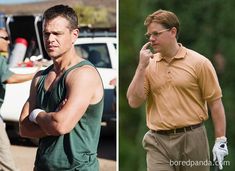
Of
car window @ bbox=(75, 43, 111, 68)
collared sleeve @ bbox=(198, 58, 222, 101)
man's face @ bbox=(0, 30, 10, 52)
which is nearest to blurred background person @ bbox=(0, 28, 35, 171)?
man's face @ bbox=(0, 30, 10, 52)

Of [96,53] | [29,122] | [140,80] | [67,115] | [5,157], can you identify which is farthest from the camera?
[96,53]

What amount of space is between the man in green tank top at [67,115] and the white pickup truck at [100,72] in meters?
1.05

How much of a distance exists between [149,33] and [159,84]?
0.29 meters

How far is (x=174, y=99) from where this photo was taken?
2826mm

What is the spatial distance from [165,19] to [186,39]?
0.64 feet

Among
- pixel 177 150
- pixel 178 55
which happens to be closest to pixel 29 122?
pixel 177 150

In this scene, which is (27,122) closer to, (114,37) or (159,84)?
(159,84)

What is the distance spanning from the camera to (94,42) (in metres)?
3.79

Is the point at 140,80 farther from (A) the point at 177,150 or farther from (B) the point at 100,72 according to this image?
(B) the point at 100,72

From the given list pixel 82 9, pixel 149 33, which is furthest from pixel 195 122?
pixel 82 9

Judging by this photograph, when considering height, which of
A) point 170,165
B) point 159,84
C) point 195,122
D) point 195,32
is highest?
point 195,32

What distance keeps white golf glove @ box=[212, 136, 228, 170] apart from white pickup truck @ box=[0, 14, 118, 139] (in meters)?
0.75

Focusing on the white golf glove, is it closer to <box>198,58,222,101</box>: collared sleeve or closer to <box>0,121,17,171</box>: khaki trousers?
<box>198,58,222,101</box>: collared sleeve

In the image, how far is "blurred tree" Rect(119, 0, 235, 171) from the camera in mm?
3098
